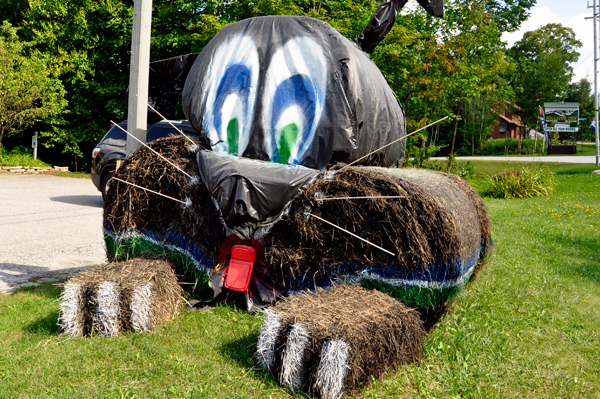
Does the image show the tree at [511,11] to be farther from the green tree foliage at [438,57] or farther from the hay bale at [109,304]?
the hay bale at [109,304]

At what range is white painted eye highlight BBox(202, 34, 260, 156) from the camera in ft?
13.2

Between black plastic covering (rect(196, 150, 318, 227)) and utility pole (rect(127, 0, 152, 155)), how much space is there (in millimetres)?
1599

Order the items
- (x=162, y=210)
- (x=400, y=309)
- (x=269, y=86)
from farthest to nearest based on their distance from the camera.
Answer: (x=162, y=210) → (x=269, y=86) → (x=400, y=309)

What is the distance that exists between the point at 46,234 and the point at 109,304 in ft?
14.6

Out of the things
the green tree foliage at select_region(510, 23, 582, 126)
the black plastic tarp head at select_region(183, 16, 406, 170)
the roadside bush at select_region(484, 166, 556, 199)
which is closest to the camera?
the black plastic tarp head at select_region(183, 16, 406, 170)

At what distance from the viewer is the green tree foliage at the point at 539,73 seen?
3778 centimetres

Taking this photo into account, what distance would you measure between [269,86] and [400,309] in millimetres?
2038

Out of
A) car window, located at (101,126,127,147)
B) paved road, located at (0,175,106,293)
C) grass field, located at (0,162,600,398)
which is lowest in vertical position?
grass field, located at (0,162,600,398)

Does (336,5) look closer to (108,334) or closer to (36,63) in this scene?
(36,63)

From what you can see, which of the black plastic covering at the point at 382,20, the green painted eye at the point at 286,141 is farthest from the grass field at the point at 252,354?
the black plastic covering at the point at 382,20

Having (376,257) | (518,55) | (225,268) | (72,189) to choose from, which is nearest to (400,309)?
(376,257)

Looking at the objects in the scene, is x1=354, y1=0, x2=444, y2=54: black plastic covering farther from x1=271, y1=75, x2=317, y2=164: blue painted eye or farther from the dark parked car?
the dark parked car

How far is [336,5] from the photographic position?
16.2 metres

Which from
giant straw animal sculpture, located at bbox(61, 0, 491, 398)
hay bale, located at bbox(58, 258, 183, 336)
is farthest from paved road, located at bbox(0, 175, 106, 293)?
hay bale, located at bbox(58, 258, 183, 336)
